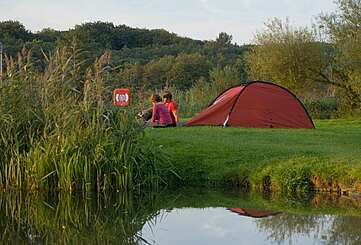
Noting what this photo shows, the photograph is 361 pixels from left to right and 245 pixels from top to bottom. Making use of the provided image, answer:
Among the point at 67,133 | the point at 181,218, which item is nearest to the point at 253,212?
the point at 181,218

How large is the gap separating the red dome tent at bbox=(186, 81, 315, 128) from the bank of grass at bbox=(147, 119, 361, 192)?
12.8 feet

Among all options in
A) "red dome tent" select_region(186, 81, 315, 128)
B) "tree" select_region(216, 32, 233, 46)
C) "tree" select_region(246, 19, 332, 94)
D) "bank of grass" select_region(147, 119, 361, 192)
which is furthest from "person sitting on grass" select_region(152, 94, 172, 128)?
"tree" select_region(216, 32, 233, 46)

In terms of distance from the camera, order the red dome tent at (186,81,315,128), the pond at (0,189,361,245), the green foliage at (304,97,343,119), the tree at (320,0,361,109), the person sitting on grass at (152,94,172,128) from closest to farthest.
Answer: the pond at (0,189,361,245) → the person sitting on grass at (152,94,172,128) → the red dome tent at (186,81,315,128) → the tree at (320,0,361,109) → the green foliage at (304,97,343,119)

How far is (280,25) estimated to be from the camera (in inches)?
1312

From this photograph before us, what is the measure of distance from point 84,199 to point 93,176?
630mm

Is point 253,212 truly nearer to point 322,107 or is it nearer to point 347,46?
point 347,46

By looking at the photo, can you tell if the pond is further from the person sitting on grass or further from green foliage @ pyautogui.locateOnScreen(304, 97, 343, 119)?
green foliage @ pyautogui.locateOnScreen(304, 97, 343, 119)

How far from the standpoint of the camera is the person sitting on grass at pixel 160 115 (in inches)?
751

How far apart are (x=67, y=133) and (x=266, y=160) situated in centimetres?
376

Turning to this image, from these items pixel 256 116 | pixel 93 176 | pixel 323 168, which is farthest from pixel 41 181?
pixel 256 116

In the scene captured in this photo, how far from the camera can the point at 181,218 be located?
1029 centimetres

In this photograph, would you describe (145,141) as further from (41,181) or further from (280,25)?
(280,25)

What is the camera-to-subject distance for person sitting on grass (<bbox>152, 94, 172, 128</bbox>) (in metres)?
19.1

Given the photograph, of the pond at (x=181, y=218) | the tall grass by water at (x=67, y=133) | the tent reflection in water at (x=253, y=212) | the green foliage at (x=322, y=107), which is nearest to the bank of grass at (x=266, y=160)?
the pond at (x=181, y=218)
